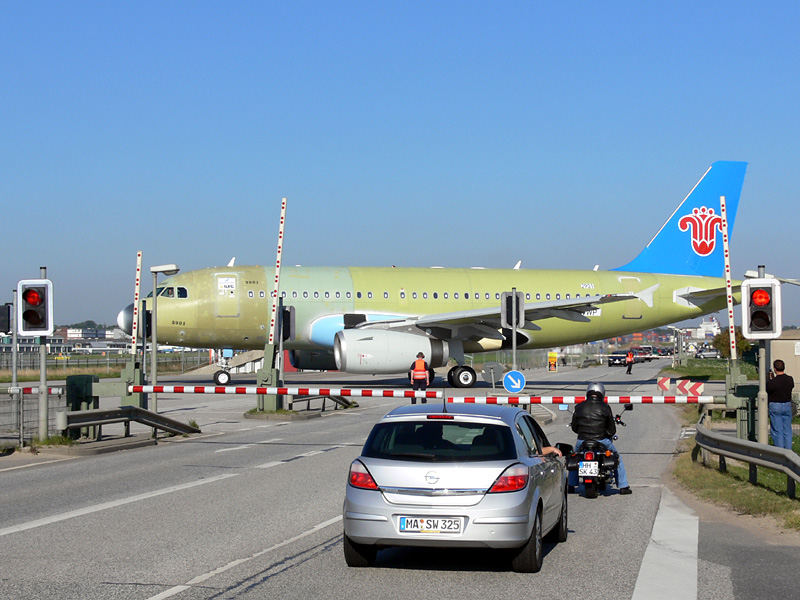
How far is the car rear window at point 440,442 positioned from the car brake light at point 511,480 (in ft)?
0.57

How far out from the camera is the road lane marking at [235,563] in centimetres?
727

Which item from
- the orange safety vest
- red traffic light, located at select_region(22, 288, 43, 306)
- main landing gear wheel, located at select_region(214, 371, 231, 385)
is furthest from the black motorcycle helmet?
main landing gear wheel, located at select_region(214, 371, 231, 385)

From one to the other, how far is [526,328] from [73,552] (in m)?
31.7

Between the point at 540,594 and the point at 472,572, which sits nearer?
the point at 540,594

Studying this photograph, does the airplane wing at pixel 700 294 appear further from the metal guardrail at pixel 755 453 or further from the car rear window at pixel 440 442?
the car rear window at pixel 440 442

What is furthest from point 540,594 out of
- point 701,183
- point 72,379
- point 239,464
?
point 701,183

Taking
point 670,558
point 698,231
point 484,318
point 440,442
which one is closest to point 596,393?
point 670,558

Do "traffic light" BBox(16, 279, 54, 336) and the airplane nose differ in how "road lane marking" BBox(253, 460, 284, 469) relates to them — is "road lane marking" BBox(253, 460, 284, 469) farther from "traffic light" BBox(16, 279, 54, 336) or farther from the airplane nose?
the airplane nose

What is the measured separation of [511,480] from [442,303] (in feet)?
103

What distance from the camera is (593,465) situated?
41.1ft

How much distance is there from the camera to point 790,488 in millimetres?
12055

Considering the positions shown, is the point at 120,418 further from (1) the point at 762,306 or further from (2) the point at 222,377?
(2) the point at 222,377

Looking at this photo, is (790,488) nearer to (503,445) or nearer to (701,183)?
(503,445)

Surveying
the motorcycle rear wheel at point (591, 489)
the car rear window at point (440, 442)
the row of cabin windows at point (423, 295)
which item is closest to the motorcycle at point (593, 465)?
the motorcycle rear wheel at point (591, 489)
